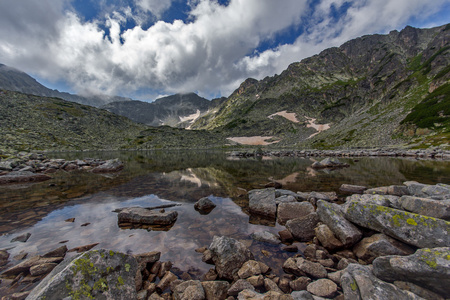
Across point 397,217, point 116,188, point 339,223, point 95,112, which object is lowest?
point 116,188

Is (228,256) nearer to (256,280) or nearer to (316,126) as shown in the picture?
(256,280)

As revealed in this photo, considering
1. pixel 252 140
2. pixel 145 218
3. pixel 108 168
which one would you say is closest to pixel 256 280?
pixel 145 218

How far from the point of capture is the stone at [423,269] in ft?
13.2

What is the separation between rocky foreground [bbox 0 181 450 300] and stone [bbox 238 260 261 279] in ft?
0.09

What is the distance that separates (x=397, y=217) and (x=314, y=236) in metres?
3.27

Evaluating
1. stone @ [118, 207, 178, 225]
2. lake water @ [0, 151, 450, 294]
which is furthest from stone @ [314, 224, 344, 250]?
stone @ [118, 207, 178, 225]

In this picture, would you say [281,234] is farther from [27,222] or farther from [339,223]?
[27,222]

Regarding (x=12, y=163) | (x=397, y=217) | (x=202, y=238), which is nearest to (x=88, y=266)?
(x=202, y=238)

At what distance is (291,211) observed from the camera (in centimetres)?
1054

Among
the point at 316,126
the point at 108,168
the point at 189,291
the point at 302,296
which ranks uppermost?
the point at 316,126

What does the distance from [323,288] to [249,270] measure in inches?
82.8

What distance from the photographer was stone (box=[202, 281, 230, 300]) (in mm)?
5031

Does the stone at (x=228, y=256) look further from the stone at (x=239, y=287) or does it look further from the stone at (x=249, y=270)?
the stone at (x=239, y=287)

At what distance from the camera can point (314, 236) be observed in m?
8.44
